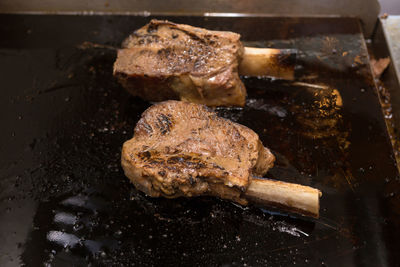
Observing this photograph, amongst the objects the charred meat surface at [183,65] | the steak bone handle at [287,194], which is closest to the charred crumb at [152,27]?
the charred meat surface at [183,65]

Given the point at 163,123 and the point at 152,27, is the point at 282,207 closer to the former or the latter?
the point at 163,123

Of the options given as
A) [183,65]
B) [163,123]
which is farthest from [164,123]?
[183,65]

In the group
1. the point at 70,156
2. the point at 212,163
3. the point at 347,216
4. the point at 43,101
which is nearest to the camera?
the point at 212,163

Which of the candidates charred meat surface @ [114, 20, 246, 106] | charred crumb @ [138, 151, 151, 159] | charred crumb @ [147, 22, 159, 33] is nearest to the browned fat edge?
charred crumb @ [138, 151, 151, 159]

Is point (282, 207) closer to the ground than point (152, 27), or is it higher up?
closer to the ground

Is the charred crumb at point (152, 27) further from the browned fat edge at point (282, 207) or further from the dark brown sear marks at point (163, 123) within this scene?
the browned fat edge at point (282, 207)

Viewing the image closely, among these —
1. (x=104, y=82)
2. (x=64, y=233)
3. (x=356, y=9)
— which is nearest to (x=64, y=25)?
(x=104, y=82)

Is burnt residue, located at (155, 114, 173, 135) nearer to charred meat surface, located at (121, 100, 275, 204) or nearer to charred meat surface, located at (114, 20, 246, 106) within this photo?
charred meat surface, located at (121, 100, 275, 204)

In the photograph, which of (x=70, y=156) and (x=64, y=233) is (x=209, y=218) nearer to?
(x=64, y=233)

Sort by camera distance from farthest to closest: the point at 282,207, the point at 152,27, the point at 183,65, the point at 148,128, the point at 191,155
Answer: the point at 152,27, the point at 183,65, the point at 148,128, the point at 282,207, the point at 191,155
